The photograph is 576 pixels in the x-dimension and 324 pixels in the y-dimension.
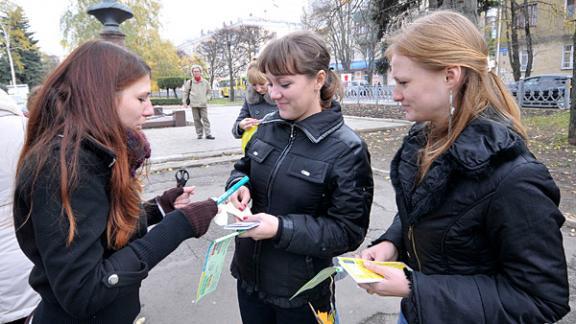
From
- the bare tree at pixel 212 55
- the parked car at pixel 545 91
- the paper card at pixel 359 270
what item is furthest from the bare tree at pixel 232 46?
the paper card at pixel 359 270

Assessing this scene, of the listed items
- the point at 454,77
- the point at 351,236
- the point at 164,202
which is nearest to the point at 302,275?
the point at 351,236

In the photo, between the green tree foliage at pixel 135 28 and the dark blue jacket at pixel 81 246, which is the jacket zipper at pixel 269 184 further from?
the green tree foliage at pixel 135 28

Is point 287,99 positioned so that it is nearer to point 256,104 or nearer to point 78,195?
point 78,195

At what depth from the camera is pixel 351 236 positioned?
174 cm

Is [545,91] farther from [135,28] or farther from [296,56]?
[135,28]

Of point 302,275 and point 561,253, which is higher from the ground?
point 561,253

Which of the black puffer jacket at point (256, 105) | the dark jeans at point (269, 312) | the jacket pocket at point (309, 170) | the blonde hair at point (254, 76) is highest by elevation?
the blonde hair at point (254, 76)

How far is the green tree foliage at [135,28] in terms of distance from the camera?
26.1m

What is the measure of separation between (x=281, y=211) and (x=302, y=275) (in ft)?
1.03

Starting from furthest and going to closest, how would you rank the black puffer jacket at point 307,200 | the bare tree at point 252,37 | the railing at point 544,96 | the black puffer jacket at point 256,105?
the bare tree at point 252,37 → the railing at point 544,96 → the black puffer jacket at point 256,105 → the black puffer jacket at point 307,200

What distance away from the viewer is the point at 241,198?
1.80 metres

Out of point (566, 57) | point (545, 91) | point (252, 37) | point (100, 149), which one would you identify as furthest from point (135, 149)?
point (252, 37)

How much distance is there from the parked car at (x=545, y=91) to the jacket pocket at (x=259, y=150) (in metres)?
17.4

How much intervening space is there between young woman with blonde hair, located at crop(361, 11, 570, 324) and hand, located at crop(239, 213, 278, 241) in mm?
441
